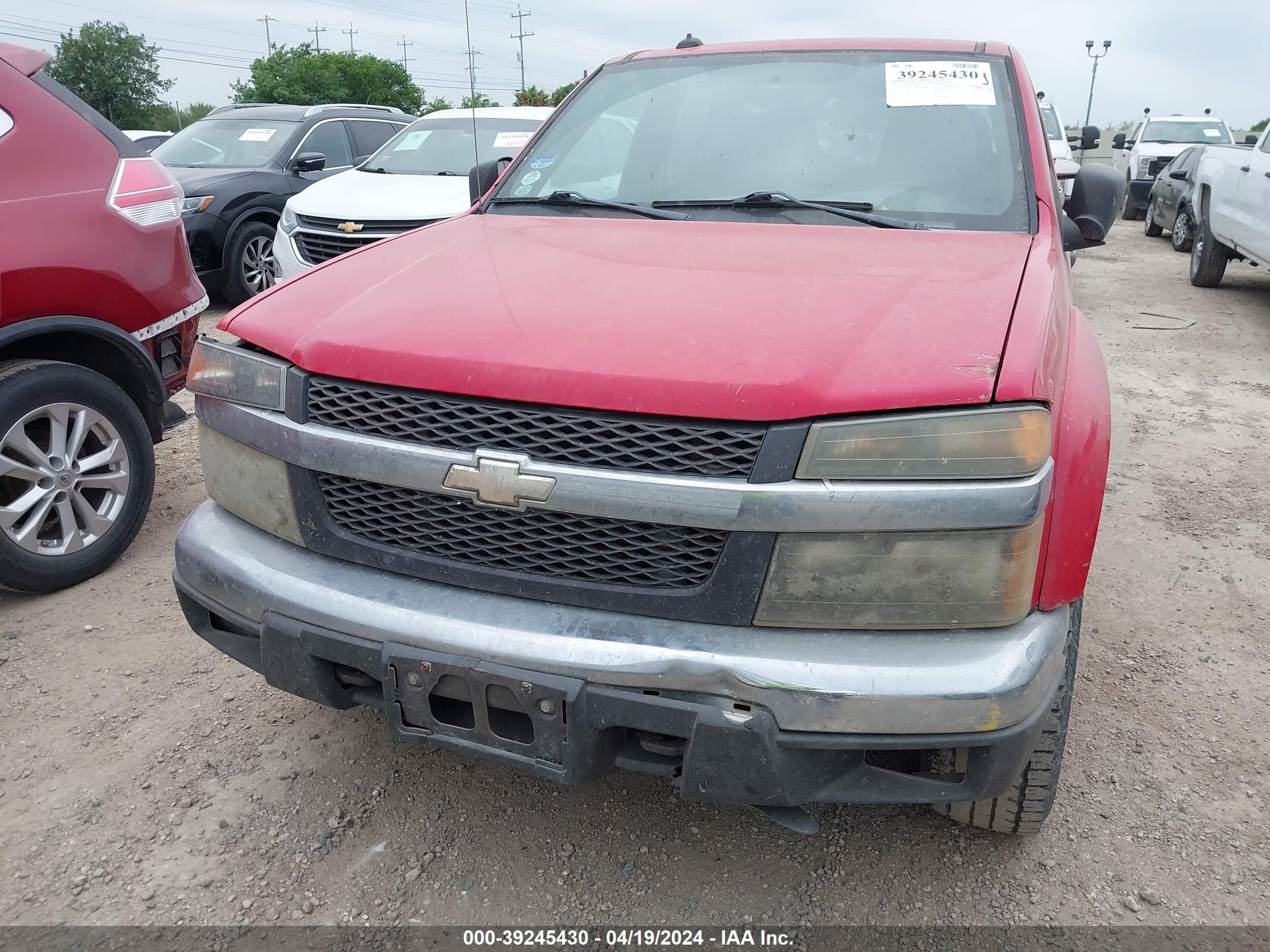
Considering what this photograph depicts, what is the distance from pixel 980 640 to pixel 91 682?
2592mm

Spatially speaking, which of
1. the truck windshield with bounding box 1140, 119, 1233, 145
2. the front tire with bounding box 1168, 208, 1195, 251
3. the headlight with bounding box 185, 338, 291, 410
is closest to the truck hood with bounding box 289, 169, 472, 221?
the headlight with bounding box 185, 338, 291, 410

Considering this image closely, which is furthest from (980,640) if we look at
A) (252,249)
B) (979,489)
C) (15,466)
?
(252,249)

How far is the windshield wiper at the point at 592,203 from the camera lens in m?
2.68

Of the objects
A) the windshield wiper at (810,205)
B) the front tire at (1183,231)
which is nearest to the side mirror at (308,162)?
the windshield wiper at (810,205)

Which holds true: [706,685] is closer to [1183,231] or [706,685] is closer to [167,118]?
[1183,231]

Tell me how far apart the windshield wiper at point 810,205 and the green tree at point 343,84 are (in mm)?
61552

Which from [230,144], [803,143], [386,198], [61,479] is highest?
[803,143]

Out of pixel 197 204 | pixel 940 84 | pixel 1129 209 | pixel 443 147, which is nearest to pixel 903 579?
pixel 940 84

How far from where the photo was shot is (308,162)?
27.9ft

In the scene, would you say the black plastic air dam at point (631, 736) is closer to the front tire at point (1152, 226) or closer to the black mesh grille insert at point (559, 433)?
the black mesh grille insert at point (559, 433)

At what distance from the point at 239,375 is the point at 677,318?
38.6 inches

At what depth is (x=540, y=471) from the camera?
1722mm

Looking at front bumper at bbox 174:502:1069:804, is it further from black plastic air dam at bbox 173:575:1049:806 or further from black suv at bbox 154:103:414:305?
black suv at bbox 154:103:414:305

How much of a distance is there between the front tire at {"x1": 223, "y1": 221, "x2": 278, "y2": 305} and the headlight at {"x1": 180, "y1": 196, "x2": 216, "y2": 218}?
0.30 meters
